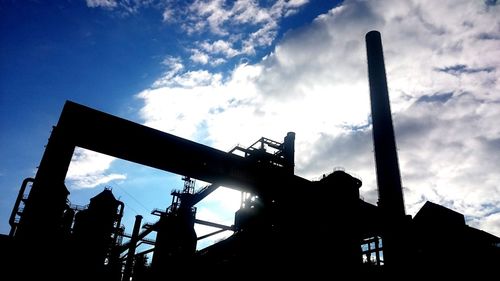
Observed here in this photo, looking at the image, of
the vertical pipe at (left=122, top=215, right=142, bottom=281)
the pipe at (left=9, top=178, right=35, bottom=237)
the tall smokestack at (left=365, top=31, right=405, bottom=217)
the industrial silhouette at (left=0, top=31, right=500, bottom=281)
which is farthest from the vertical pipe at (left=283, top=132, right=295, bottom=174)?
the vertical pipe at (left=122, top=215, right=142, bottom=281)

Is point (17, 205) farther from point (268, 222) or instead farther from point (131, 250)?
point (131, 250)

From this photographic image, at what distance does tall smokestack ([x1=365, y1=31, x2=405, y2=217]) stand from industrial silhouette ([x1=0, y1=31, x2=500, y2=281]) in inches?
1.9

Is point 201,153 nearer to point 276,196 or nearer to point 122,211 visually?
point 276,196

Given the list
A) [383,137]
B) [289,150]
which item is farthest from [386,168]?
[289,150]

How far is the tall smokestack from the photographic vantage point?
13445mm

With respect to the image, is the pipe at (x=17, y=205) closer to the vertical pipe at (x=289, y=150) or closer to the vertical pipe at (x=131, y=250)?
the vertical pipe at (x=289, y=150)

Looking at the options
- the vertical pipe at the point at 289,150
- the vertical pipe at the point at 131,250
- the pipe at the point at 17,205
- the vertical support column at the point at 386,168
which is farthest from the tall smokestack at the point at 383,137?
the vertical pipe at the point at 131,250

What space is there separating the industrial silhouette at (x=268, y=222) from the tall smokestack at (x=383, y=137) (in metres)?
0.05

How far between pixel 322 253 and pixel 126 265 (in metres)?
20.2

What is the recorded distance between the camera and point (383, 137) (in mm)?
14508

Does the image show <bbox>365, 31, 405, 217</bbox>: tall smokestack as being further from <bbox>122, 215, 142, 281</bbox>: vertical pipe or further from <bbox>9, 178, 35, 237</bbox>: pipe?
<bbox>122, 215, 142, 281</bbox>: vertical pipe

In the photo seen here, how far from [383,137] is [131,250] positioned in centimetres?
2380

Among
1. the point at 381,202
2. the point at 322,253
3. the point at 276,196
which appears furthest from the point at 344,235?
the point at 276,196

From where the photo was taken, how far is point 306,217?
12.6m
